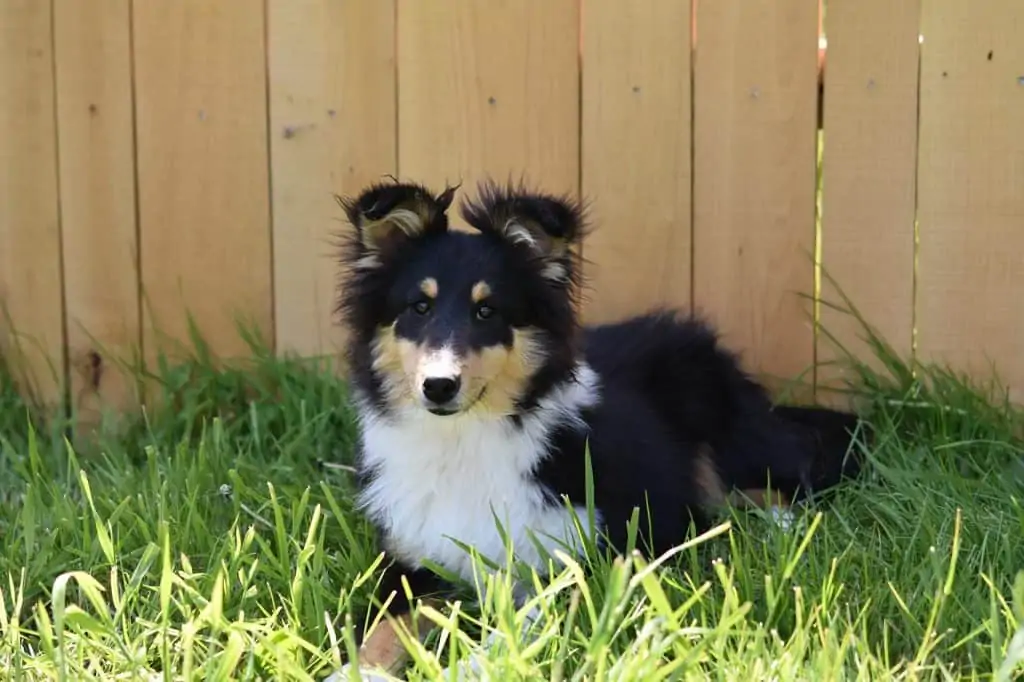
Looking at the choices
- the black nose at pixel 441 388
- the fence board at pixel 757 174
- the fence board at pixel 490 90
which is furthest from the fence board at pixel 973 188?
the black nose at pixel 441 388

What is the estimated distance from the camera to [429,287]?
319 cm

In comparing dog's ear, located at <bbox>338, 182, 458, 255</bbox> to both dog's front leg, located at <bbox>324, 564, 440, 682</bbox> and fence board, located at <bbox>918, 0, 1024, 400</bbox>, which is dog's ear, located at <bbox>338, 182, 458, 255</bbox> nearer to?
dog's front leg, located at <bbox>324, 564, 440, 682</bbox>

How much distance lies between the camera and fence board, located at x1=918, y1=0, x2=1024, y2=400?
391 cm

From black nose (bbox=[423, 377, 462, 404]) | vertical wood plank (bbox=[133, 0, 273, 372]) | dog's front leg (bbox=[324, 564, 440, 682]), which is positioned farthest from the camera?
vertical wood plank (bbox=[133, 0, 273, 372])

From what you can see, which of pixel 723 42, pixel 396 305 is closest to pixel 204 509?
pixel 396 305

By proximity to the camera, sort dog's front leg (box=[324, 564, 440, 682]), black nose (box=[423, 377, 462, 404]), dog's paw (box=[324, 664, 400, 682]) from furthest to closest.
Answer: black nose (box=[423, 377, 462, 404]) < dog's front leg (box=[324, 564, 440, 682]) < dog's paw (box=[324, 664, 400, 682])

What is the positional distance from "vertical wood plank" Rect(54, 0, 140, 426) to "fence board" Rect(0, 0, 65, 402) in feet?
0.16

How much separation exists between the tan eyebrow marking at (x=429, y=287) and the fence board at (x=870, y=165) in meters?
1.55

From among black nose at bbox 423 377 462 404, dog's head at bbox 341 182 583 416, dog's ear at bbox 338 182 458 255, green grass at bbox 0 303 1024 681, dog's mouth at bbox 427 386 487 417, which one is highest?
dog's ear at bbox 338 182 458 255

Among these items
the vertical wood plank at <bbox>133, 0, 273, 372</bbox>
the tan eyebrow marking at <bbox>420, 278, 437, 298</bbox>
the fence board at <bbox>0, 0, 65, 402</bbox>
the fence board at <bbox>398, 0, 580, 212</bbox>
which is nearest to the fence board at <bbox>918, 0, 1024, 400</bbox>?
the fence board at <bbox>398, 0, 580, 212</bbox>

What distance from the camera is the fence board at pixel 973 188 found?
154 inches

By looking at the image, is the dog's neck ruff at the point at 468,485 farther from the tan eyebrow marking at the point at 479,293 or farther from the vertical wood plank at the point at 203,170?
the vertical wood plank at the point at 203,170

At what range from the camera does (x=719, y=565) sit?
2426 millimetres

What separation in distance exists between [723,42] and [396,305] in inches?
60.4
